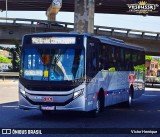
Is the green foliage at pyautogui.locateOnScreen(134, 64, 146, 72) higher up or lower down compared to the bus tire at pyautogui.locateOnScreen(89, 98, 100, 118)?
higher up


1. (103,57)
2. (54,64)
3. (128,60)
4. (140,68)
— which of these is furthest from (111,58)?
(140,68)

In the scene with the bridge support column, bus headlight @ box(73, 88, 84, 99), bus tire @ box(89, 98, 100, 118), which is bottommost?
bus tire @ box(89, 98, 100, 118)

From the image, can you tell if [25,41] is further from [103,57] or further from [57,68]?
[103,57]

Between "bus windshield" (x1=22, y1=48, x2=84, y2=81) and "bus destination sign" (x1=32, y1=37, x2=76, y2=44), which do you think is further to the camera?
"bus destination sign" (x1=32, y1=37, x2=76, y2=44)

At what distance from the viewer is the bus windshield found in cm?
1482

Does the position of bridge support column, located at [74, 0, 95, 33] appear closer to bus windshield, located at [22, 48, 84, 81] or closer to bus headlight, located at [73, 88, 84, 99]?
bus windshield, located at [22, 48, 84, 81]

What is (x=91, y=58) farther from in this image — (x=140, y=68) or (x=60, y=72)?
(x=140, y=68)

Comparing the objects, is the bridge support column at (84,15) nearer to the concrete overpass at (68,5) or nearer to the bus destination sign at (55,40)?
the bus destination sign at (55,40)

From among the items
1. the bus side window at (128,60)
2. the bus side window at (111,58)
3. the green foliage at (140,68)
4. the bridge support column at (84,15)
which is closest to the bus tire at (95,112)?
the bus side window at (111,58)

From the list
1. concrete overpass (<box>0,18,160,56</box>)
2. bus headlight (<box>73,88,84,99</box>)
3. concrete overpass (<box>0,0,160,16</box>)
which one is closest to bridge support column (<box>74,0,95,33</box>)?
concrete overpass (<box>0,18,160,56</box>)

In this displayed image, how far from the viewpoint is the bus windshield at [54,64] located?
14.8m

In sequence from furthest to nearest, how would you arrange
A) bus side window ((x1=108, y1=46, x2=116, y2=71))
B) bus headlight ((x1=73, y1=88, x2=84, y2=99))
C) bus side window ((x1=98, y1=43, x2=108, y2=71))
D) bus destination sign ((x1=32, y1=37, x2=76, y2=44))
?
bus side window ((x1=108, y1=46, x2=116, y2=71)), bus side window ((x1=98, y1=43, x2=108, y2=71)), bus destination sign ((x1=32, y1=37, x2=76, y2=44)), bus headlight ((x1=73, y1=88, x2=84, y2=99))

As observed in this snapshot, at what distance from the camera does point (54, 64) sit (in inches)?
589

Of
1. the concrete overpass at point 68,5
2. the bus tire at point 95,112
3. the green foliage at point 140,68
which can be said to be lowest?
the bus tire at point 95,112
